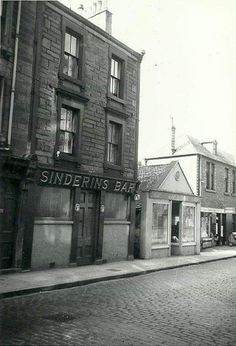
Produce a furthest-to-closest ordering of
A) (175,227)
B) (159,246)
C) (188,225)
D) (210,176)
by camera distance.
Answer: (210,176), (188,225), (175,227), (159,246)

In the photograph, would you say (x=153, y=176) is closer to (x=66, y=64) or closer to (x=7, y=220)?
(x=66, y=64)

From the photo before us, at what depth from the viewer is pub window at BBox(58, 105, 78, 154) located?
14047 millimetres

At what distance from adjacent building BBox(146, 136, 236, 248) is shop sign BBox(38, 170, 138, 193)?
10076mm

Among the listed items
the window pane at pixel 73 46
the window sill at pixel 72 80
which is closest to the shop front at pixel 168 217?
the window sill at pixel 72 80

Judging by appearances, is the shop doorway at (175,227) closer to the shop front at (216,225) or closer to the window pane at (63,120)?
the shop front at (216,225)

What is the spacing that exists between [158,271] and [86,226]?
127 inches

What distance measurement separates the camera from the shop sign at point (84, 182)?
13117 millimetres

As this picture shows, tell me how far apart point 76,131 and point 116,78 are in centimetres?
376

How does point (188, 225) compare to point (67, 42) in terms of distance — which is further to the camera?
point (188, 225)

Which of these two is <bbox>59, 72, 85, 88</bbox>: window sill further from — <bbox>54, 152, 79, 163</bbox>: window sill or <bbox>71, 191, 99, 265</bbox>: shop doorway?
<bbox>71, 191, 99, 265</bbox>: shop doorway

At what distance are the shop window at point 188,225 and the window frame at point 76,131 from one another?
8.73 meters

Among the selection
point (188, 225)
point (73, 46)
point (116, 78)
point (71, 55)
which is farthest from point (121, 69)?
point (188, 225)

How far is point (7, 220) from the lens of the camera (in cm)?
1199

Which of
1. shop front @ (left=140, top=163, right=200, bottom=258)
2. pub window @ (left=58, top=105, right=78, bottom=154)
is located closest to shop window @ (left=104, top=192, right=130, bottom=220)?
shop front @ (left=140, top=163, right=200, bottom=258)
